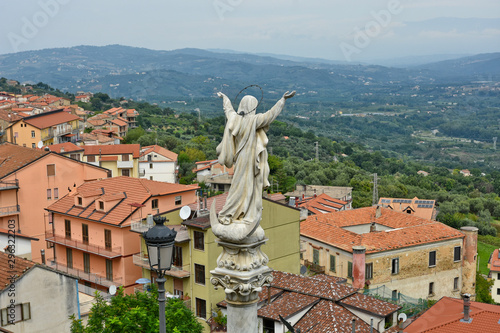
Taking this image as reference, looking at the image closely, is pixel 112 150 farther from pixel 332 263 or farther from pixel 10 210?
pixel 332 263

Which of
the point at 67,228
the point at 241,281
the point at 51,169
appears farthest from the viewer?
the point at 51,169

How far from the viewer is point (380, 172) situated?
110m

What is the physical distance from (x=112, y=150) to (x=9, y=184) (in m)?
20.7

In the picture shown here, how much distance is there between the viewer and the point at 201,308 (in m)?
26.5

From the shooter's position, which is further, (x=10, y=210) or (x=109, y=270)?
(x=10, y=210)

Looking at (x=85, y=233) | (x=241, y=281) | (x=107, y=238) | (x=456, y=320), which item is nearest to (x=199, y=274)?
(x=107, y=238)

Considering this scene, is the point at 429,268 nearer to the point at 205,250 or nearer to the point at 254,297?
the point at 205,250

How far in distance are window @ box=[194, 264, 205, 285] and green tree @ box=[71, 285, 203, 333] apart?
8448mm

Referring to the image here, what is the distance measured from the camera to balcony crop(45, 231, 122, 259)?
30733 mm

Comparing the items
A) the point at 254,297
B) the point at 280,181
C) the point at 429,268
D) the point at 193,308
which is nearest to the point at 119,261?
the point at 193,308

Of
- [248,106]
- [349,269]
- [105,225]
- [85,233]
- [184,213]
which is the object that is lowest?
[349,269]

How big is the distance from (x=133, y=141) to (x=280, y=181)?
2374cm

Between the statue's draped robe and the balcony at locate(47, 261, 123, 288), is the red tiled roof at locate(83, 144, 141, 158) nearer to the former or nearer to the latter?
the balcony at locate(47, 261, 123, 288)

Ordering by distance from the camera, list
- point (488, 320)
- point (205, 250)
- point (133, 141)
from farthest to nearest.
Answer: point (133, 141), point (205, 250), point (488, 320)
